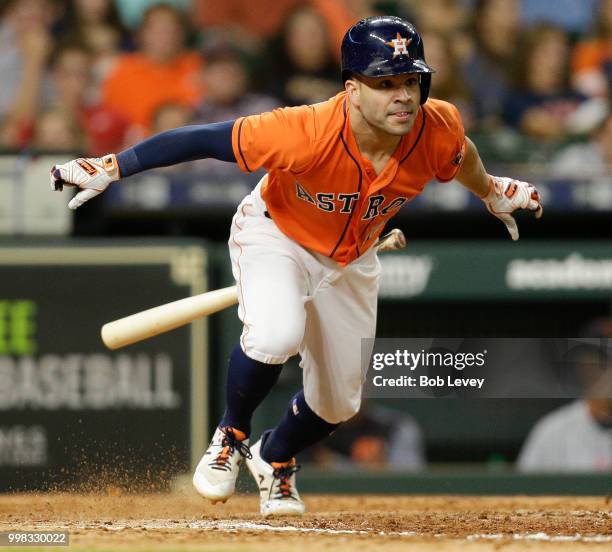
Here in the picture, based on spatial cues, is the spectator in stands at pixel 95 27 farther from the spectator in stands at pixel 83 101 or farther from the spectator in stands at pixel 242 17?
the spectator in stands at pixel 242 17

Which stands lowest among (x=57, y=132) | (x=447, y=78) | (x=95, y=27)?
(x=57, y=132)

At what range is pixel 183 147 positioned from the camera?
15.1ft

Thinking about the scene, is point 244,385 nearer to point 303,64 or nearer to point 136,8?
point 303,64

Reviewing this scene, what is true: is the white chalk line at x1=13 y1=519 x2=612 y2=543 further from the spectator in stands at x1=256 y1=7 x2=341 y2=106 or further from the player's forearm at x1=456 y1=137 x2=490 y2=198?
the spectator in stands at x1=256 y1=7 x2=341 y2=106

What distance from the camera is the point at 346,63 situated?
4629 millimetres

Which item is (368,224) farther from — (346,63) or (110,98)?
(110,98)

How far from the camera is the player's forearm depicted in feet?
16.1

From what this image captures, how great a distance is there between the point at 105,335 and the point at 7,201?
93.1 inches

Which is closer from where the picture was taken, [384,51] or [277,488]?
[384,51]

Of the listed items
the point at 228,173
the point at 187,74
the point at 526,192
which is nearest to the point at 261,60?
the point at 187,74

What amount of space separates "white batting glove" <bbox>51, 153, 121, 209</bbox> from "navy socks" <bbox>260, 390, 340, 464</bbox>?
1.31 metres

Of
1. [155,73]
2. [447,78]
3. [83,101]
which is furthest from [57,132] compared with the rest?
[447,78]

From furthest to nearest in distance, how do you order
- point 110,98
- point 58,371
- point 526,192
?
point 110,98 → point 58,371 → point 526,192

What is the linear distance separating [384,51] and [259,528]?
73.2 inches
